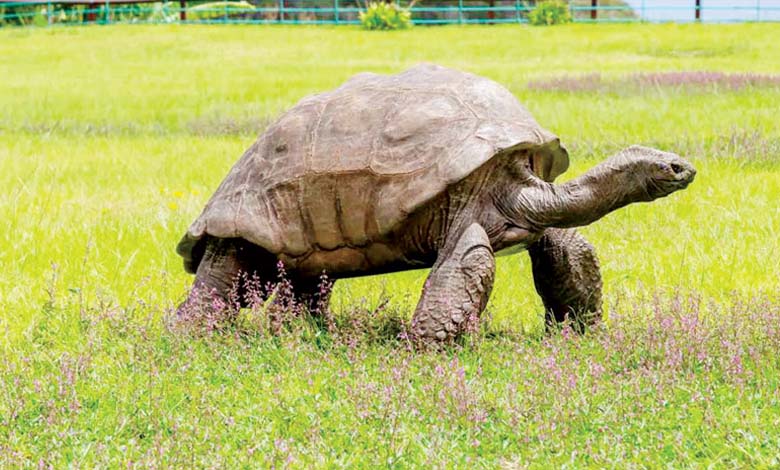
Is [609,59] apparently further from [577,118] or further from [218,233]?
[218,233]

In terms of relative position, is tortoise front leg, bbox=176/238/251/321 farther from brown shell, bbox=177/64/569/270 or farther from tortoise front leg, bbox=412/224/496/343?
tortoise front leg, bbox=412/224/496/343

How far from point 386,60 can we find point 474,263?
997 inches

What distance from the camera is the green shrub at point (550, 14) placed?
136ft

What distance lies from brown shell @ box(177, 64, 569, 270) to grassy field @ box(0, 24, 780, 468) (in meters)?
0.52

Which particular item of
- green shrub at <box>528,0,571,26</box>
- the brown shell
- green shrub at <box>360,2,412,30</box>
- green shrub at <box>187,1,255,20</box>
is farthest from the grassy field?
green shrub at <box>187,1,255,20</box>

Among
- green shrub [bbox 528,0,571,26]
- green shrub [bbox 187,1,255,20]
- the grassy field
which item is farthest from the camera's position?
green shrub [bbox 187,1,255,20]

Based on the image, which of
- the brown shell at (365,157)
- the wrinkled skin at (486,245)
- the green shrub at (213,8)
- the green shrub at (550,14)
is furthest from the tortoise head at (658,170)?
the green shrub at (213,8)

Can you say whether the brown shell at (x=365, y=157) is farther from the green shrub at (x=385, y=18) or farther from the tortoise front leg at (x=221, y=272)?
the green shrub at (x=385, y=18)

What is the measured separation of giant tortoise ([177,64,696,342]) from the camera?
547 cm

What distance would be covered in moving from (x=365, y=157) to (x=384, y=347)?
3.12 ft

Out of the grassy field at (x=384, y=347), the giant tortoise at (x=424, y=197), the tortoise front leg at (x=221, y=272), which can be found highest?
the giant tortoise at (x=424, y=197)

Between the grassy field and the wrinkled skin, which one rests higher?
the wrinkled skin

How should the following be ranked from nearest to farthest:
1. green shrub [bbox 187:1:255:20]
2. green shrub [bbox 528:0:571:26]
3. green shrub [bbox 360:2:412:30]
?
1. green shrub [bbox 528:0:571:26]
2. green shrub [bbox 360:2:412:30]
3. green shrub [bbox 187:1:255:20]

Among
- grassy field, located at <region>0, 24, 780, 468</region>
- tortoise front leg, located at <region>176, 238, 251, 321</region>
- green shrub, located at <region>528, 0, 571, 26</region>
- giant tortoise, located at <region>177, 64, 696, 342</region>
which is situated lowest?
green shrub, located at <region>528, 0, 571, 26</region>
